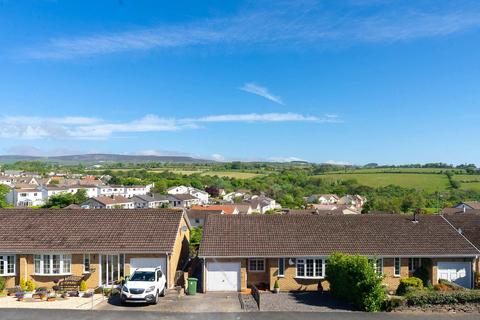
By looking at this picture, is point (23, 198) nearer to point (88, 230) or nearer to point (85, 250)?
point (88, 230)

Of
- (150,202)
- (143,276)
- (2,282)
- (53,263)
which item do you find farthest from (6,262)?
(150,202)

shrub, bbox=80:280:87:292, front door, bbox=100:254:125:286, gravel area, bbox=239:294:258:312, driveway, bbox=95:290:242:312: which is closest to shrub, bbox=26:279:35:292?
shrub, bbox=80:280:87:292

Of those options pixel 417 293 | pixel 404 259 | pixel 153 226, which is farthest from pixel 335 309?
pixel 153 226

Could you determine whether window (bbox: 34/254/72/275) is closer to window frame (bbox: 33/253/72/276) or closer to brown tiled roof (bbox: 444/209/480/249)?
window frame (bbox: 33/253/72/276)

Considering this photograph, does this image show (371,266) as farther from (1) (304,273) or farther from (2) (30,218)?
(2) (30,218)

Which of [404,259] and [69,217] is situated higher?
[69,217]

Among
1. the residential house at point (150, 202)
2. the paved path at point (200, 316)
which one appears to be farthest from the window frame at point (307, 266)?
the residential house at point (150, 202)
